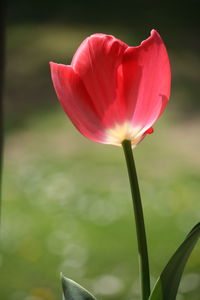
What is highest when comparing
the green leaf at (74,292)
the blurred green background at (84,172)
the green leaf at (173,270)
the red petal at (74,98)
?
the red petal at (74,98)

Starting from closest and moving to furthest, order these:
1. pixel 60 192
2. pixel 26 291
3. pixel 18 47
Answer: pixel 26 291
pixel 60 192
pixel 18 47

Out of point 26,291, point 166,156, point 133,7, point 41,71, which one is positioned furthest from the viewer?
point 133,7

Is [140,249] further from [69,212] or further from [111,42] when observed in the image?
[69,212]

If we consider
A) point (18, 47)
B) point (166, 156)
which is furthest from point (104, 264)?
point (18, 47)

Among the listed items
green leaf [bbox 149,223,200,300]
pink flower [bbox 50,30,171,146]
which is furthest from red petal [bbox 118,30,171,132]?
green leaf [bbox 149,223,200,300]

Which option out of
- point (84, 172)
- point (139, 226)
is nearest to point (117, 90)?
point (139, 226)

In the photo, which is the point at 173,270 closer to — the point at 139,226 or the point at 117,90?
the point at 139,226

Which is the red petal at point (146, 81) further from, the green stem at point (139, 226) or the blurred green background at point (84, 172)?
the blurred green background at point (84, 172)

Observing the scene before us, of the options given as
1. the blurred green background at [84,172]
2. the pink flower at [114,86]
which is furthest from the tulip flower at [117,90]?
the blurred green background at [84,172]

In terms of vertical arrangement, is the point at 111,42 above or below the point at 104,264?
above
